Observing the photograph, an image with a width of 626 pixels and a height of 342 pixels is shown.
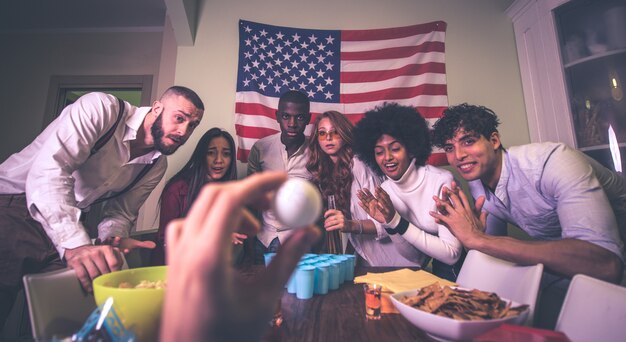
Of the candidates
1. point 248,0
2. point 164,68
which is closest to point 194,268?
point 164,68

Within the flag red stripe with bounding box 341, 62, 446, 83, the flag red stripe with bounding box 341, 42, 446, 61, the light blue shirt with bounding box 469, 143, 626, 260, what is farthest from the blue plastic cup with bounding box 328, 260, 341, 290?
the flag red stripe with bounding box 341, 42, 446, 61

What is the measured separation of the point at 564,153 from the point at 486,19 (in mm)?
1872

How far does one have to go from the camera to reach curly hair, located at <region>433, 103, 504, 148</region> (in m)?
1.70

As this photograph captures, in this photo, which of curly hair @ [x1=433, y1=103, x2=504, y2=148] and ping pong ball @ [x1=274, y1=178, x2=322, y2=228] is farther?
curly hair @ [x1=433, y1=103, x2=504, y2=148]

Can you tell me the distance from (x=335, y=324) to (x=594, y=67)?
2.36 meters

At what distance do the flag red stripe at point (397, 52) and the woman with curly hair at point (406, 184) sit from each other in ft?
2.04

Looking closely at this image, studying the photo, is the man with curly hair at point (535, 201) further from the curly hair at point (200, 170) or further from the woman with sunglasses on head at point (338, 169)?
the curly hair at point (200, 170)

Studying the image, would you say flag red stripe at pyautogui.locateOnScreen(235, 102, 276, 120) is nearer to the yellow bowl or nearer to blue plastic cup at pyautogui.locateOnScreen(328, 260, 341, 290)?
blue plastic cup at pyautogui.locateOnScreen(328, 260, 341, 290)

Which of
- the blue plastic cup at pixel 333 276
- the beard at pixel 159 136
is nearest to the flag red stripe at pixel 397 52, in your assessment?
the beard at pixel 159 136

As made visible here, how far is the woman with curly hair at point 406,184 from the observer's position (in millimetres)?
1526

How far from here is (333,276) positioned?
1004 mm

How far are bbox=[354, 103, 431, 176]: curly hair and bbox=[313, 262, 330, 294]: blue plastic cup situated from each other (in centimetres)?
122

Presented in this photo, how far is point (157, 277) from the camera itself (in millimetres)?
681

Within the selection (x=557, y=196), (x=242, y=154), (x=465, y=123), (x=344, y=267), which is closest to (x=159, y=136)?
(x=242, y=154)
